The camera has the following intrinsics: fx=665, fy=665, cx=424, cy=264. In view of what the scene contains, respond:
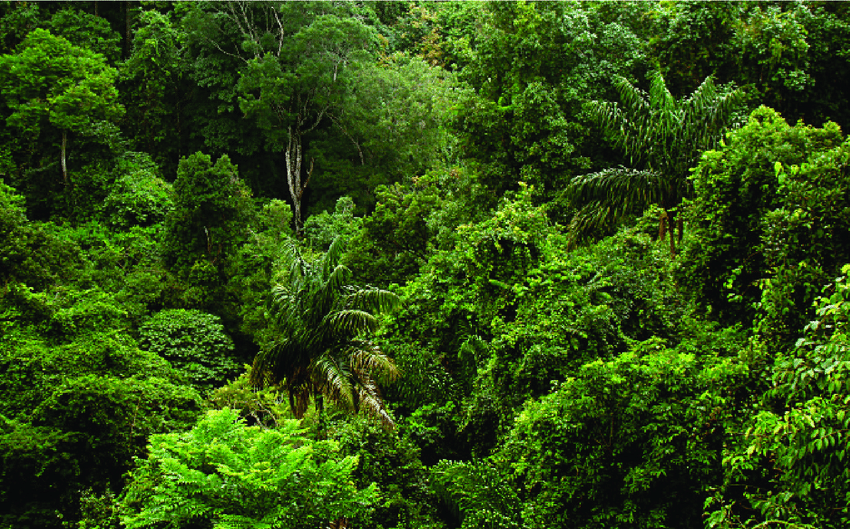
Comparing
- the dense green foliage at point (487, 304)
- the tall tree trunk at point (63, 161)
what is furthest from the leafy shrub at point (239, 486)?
the tall tree trunk at point (63, 161)

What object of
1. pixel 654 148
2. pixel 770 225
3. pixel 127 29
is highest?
pixel 127 29

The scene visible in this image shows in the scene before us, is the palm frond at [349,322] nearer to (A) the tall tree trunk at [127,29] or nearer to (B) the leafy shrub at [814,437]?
(B) the leafy shrub at [814,437]

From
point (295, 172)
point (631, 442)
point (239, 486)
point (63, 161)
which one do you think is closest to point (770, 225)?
point (631, 442)

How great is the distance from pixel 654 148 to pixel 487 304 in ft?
12.9

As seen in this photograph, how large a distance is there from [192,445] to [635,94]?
353 inches

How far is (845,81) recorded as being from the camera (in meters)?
16.3

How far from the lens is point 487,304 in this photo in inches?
415

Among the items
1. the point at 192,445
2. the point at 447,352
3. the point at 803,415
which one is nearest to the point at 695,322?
the point at 447,352

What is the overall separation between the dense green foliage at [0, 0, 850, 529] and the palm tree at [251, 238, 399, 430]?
54 millimetres

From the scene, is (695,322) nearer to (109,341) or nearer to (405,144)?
(109,341)

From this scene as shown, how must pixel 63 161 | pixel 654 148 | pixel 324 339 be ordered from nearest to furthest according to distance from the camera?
pixel 324 339 → pixel 654 148 → pixel 63 161

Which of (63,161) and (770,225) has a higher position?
(770,225)

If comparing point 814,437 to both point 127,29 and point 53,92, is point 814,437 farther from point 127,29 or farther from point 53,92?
point 127,29

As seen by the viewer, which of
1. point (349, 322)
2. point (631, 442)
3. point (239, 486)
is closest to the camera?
point (239, 486)
